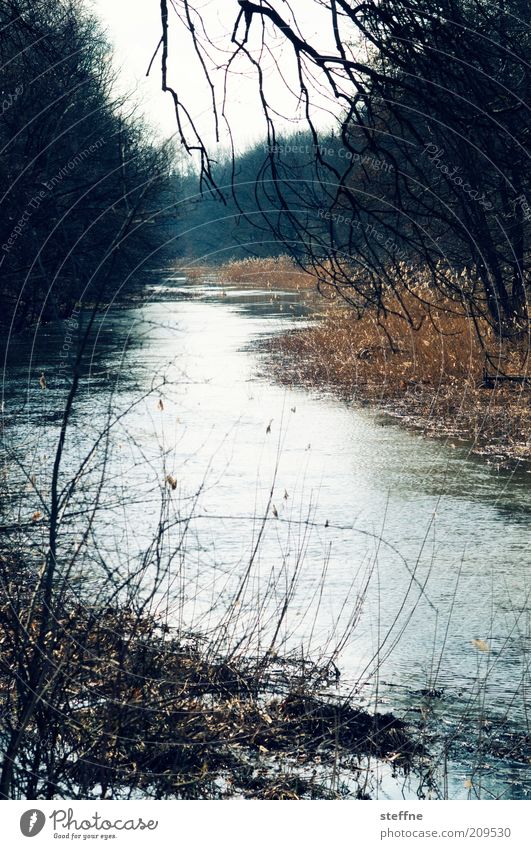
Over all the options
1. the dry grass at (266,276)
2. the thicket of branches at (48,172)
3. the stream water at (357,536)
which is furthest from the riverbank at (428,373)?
the dry grass at (266,276)

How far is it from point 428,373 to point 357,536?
351 inches

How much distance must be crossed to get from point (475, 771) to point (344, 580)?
3.07 m

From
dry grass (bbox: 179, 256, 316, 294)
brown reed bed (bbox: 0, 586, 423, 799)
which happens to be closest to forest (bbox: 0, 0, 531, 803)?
brown reed bed (bbox: 0, 586, 423, 799)

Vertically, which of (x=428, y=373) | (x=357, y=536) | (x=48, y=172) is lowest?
(x=357, y=536)

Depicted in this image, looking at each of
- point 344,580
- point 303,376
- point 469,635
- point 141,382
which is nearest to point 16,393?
point 141,382

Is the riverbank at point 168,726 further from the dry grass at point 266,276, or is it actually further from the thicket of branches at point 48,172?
the dry grass at point 266,276

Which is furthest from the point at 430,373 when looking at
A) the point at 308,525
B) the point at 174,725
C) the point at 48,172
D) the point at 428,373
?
the point at 174,725

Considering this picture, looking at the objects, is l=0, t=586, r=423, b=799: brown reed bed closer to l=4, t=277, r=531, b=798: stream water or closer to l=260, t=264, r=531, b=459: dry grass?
l=4, t=277, r=531, b=798: stream water

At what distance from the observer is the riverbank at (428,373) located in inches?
547

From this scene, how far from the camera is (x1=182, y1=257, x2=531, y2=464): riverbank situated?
13898 millimetres

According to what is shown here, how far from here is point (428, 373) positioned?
1800 cm

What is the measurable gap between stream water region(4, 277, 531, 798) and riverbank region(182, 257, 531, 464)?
1.84ft

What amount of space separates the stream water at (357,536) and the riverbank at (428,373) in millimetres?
562

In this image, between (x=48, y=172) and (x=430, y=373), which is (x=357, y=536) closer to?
(x=430, y=373)
